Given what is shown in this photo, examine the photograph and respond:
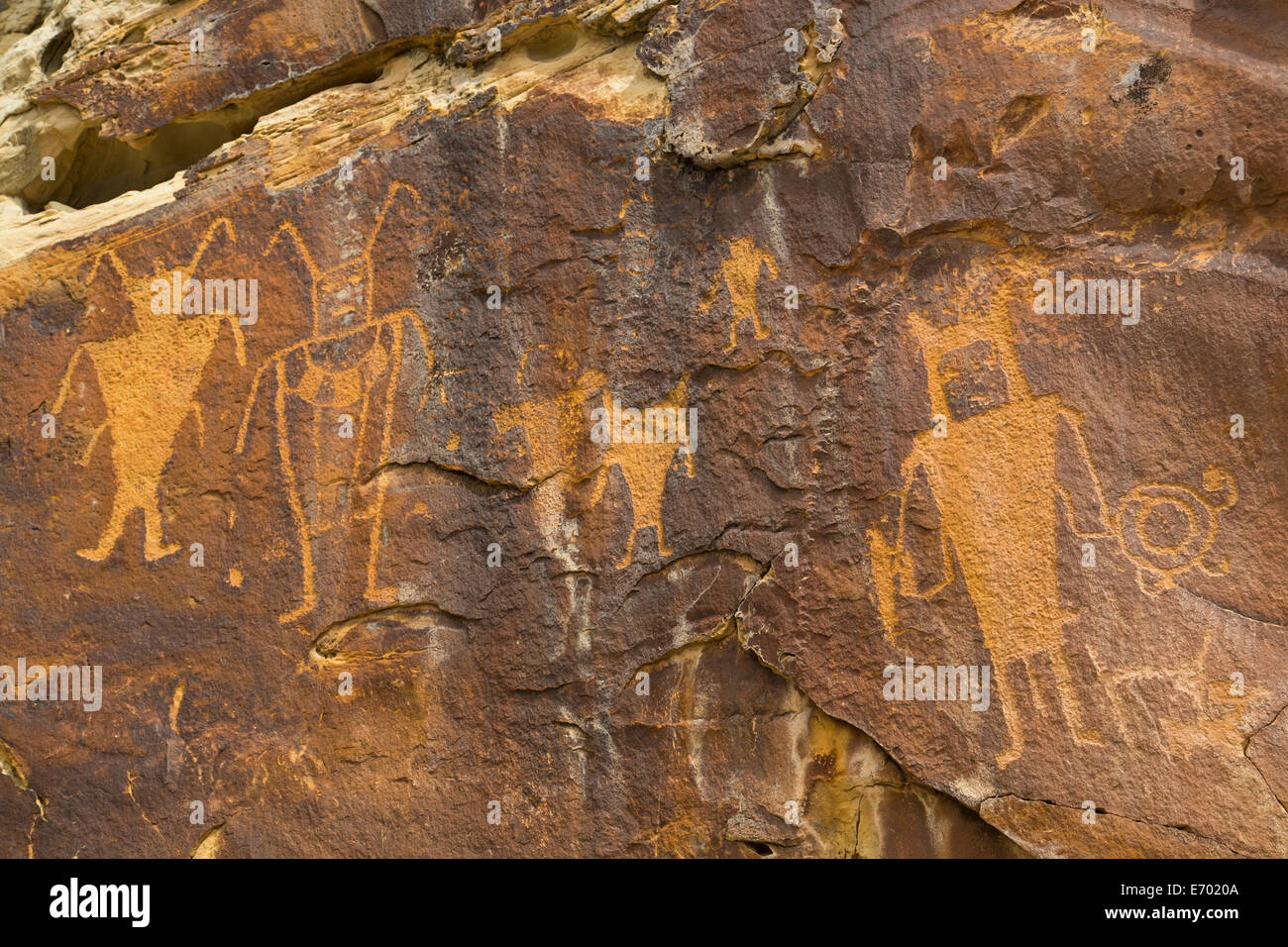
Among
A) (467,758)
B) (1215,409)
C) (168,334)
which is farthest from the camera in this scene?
(168,334)

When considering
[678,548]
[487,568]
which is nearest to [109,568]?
[487,568]

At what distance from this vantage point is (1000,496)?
12.4ft

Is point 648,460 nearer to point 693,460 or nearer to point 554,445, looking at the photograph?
point 693,460

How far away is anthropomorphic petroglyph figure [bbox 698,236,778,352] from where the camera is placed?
395 centimetres

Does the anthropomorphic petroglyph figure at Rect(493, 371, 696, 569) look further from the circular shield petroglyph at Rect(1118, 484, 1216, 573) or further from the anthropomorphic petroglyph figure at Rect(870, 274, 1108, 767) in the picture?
the circular shield petroglyph at Rect(1118, 484, 1216, 573)

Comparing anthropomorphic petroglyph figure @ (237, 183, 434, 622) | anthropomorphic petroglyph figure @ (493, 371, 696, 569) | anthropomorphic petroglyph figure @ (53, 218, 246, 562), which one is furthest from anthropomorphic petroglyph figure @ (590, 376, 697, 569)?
anthropomorphic petroglyph figure @ (53, 218, 246, 562)

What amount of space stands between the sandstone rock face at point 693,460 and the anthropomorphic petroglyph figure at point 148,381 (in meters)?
0.02

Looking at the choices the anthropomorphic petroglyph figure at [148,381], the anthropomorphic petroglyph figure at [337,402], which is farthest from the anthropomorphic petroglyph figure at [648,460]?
the anthropomorphic petroglyph figure at [148,381]

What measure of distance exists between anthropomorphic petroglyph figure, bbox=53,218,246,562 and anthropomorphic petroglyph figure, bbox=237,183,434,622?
245mm

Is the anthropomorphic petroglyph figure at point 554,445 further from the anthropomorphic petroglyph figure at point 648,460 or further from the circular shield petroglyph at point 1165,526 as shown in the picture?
the circular shield petroglyph at point 1165,526

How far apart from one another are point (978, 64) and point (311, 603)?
2953 millimetres

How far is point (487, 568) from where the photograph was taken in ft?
13.1

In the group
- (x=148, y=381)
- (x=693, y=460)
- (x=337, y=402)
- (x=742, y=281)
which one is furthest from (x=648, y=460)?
(x=148, y=381)

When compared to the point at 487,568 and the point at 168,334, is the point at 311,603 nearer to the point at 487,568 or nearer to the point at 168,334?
the point at 487,568
